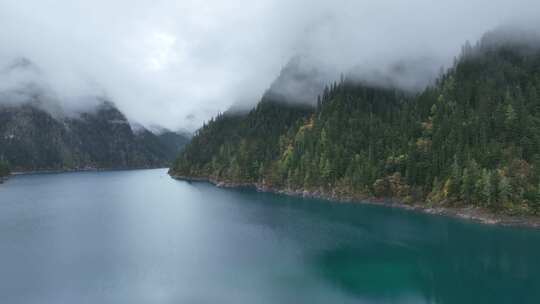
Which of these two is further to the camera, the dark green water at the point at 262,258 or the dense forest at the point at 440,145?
the dense forest at the point at 440,145

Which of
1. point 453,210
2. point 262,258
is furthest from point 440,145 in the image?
point 262,258

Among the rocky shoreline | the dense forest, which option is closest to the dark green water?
the rocky shoreline

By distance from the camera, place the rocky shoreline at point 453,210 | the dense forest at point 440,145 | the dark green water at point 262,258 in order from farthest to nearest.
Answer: the dense forest at point 440,145, the rocky shoreline at point 453,210, the dark green water at point 262,258

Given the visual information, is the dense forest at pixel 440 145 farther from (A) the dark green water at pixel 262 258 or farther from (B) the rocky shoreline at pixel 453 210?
(A) the dark green water at pixel 262 258

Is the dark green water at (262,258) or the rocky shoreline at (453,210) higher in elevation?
the rocky shoreline at (453,210)

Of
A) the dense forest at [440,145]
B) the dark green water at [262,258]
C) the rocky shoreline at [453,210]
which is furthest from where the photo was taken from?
the dense forest at [440,145]

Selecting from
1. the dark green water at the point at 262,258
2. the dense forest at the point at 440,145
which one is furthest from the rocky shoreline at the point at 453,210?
the dark green water at the point at 262,258

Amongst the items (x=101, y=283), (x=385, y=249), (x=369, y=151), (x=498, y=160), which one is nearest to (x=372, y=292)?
(x=385, y=249)

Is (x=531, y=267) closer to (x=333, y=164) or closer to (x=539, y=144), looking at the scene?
(x=539, y=144)
